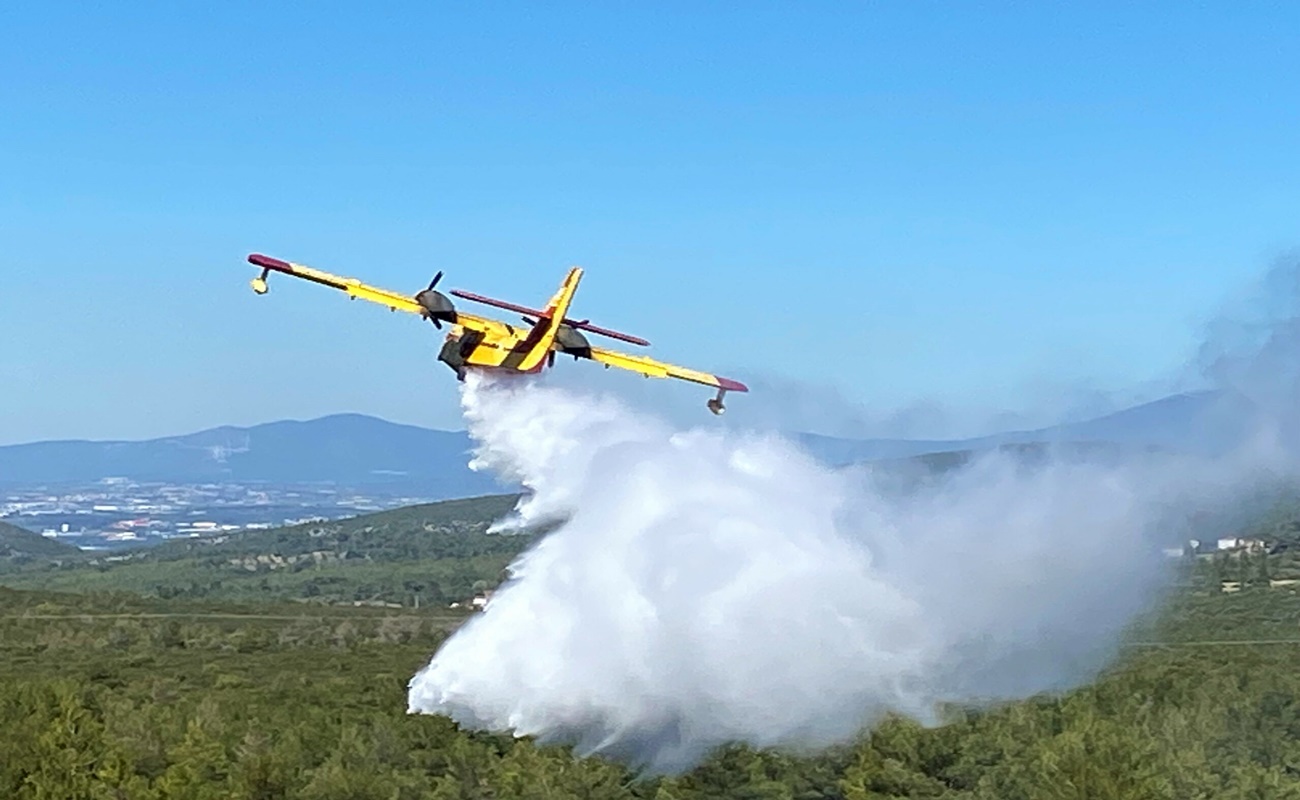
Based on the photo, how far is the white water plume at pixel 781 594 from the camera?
138 ft

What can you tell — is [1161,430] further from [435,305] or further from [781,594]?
[435,305]

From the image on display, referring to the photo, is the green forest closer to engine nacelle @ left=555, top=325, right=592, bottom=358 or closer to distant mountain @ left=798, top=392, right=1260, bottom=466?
distant mountain @ left=798, top=392, right=1260, bottom=466

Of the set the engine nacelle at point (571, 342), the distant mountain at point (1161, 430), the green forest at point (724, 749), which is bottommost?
the green forest at point (724, 749)

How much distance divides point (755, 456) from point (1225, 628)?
3594 inches

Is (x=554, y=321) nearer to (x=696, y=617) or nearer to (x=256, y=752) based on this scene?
(x=696, y=617)

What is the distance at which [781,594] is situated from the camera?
4222 centimetres

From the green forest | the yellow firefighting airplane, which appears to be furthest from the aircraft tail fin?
the green forest

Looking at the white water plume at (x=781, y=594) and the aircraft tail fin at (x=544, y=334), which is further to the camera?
the aircraft tail fin at (x=544, y=334)

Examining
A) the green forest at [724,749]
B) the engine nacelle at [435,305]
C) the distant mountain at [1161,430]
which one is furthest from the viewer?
the green forest at [724,749]

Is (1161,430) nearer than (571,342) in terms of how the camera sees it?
Yes

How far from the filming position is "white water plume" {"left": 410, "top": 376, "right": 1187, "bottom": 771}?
4203cm

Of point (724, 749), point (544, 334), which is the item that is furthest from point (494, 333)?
point (724, 749)

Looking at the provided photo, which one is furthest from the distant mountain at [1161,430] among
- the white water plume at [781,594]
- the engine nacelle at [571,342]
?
Answer: the engine nacelle at [571,342]

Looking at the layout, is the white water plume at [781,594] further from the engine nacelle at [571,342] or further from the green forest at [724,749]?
the engine nacelle at [571,342]
